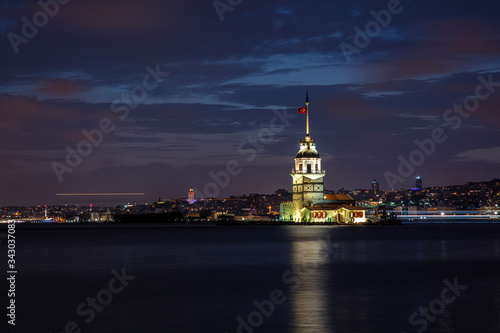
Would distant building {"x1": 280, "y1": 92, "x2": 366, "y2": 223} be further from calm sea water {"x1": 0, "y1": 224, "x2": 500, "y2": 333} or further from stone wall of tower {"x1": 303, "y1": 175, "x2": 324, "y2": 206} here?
calm sea water {"x1": 0, "y1": 224, "x2": 500, "y2": 333}

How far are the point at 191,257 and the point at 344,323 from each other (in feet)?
112

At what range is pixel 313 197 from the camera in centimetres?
16062

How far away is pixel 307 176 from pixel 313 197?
4771 mm

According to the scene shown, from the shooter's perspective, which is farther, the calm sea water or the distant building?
the distant building

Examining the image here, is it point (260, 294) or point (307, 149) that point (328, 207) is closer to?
point (307, 149)

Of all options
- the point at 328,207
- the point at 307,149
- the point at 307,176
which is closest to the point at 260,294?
the point at 307,176

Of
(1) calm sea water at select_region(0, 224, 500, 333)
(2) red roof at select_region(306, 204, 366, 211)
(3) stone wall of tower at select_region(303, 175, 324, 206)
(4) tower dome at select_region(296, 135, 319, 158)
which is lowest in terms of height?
(1) calm sea water at select_region(0, 224, 500, 333)

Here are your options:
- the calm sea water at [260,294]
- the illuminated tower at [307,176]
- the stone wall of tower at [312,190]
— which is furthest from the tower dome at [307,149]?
the calm sea water at [260,294]

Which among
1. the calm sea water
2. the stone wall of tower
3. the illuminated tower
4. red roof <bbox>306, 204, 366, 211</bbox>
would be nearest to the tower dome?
the illuminated tower

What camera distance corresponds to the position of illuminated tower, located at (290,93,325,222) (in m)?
160

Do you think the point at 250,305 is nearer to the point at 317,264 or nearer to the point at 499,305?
the point at 499,305

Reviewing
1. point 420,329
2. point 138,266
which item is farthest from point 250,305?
point 138,266

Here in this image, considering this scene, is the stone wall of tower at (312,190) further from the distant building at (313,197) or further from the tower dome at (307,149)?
the tower dome at (307,149)

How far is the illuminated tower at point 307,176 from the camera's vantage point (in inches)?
6284
